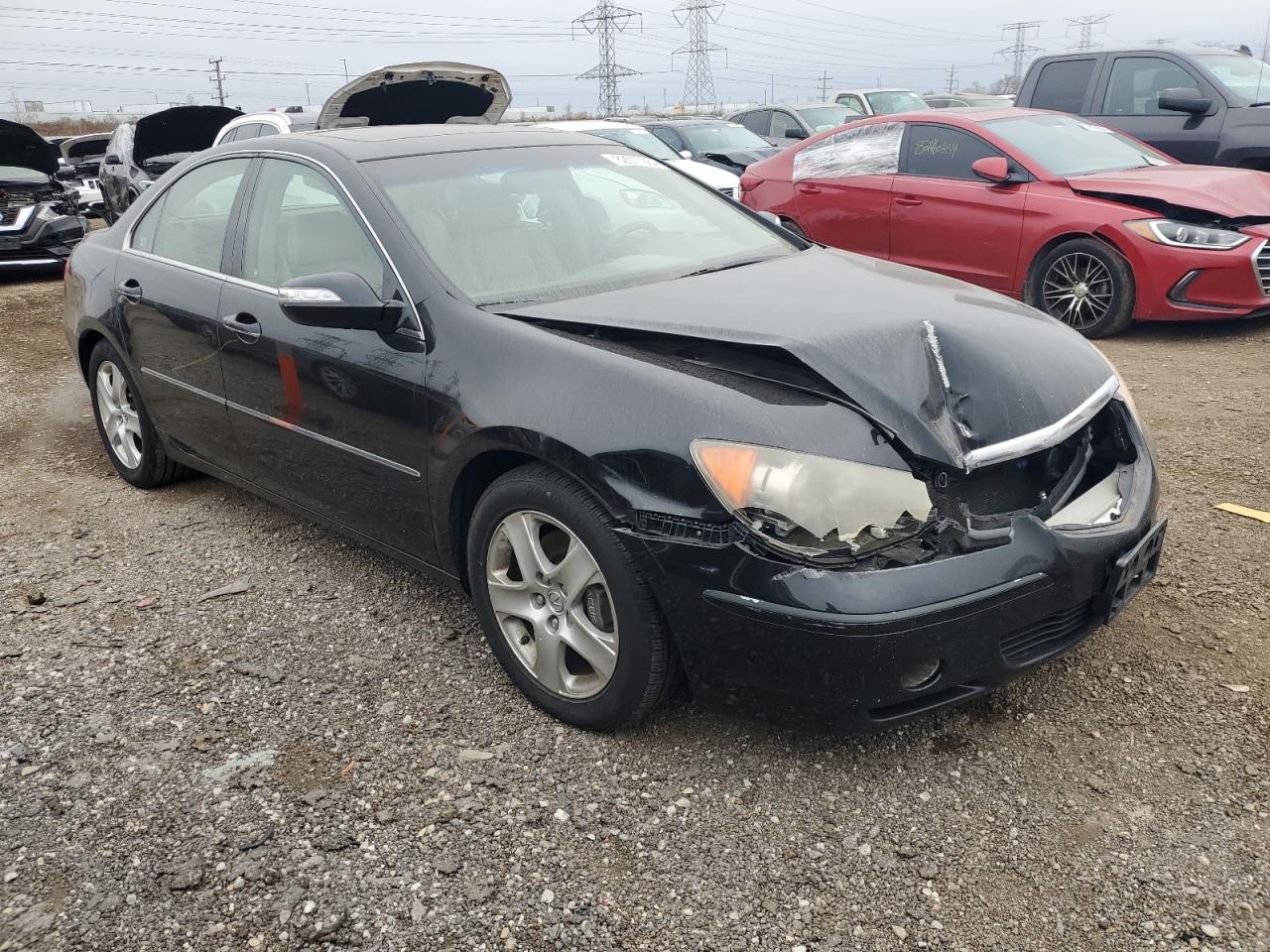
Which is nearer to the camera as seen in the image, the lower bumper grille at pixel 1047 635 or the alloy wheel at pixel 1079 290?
the lower bumper grille at pixel 1047 635

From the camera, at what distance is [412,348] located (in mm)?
2957

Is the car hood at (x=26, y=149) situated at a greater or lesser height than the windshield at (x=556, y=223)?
lesser

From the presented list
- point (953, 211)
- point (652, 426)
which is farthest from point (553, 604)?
point (953, 211)

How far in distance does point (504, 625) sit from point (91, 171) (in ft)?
51.2

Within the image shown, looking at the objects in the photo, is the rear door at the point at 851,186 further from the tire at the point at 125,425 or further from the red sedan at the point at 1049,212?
the tire at the point at 125,425

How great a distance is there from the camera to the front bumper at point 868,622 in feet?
7.36

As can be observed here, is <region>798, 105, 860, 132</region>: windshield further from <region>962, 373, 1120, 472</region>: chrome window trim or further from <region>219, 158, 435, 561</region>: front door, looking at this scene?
<region>962, 373, 1120, 472</region>: chrome window trim

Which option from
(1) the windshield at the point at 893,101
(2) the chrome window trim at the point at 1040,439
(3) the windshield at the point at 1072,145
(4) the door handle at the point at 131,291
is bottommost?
(1) the windshield at the point at 893,101

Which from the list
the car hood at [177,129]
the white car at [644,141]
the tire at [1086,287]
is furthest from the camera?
the white car at [644,141]

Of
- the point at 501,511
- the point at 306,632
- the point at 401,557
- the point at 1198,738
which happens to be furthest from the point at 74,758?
the point at 1198,738

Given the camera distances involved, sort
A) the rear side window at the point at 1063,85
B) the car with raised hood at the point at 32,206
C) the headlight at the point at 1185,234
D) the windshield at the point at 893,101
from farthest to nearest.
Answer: the windshield at the point at 893,101 → the car with raised hood at the point at 32,206 → the rear side window at the point at 1063,85 → the headlight at the point at 1185,234

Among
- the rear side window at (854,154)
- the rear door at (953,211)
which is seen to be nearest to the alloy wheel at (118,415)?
the rear door at (953,211)

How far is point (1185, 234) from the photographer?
6281mm

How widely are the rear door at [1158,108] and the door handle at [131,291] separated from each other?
7916 millimetres
